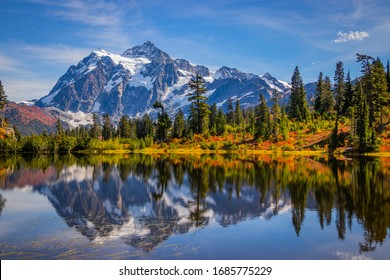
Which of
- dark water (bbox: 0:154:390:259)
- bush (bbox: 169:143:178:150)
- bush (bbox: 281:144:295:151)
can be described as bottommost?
dark water (bbox: 0:154:390:259)

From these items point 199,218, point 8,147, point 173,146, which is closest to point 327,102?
point 173,146

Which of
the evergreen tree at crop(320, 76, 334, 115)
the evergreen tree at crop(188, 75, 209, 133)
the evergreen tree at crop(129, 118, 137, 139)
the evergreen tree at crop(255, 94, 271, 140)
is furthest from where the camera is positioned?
the evergreen tree at crop(129, 118, 137, 139)

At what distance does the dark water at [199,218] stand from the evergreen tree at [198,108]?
222ft

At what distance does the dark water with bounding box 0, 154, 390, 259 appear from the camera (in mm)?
17344

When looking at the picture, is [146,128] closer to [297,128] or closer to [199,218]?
[297,128]

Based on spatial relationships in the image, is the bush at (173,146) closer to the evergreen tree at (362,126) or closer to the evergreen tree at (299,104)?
the evergreen tree at (299,104)

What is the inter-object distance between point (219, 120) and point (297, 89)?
28.3 metres

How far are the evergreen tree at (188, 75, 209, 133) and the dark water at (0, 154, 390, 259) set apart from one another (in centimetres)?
6760

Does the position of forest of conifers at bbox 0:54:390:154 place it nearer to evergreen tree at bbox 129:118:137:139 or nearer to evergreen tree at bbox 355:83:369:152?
evergreen tree at bbox 355:83:369:152

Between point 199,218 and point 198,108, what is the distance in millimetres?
85086

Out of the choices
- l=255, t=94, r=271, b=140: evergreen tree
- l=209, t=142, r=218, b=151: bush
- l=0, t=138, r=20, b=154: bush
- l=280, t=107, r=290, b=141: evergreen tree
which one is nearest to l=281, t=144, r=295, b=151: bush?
l=280, t=107, r=290, b=141: evergreen tree

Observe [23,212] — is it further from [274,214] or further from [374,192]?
[374,192]

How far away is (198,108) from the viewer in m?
108

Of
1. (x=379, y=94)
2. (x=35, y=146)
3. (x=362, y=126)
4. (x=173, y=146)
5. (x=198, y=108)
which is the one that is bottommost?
(x=173, y=146)
